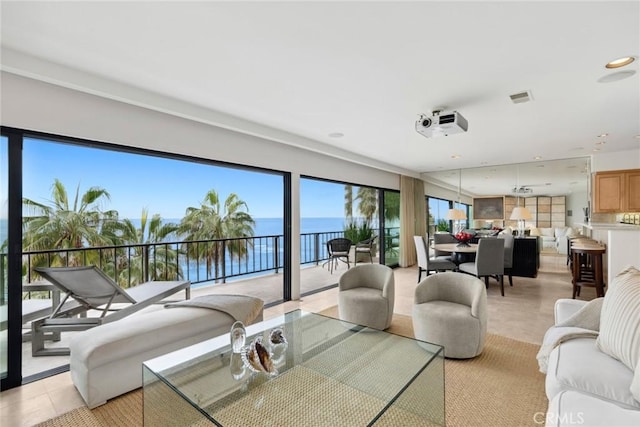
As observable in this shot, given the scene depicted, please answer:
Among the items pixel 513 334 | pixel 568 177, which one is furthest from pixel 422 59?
pixel 568 177

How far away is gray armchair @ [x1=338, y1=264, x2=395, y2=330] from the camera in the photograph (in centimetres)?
317

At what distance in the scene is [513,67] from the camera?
2297 millimetres

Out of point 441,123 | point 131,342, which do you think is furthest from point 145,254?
point 441,123

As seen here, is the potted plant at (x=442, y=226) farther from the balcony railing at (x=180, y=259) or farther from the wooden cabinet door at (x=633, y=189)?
the wooden cabinet door at (x=633, y=189)

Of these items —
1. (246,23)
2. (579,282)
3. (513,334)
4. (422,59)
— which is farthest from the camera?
(579,282)

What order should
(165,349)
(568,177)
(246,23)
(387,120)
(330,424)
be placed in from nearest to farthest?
1. (330,424)
2. (246,23)
3. (165,349)
4. (387,120)
5. (568,177)

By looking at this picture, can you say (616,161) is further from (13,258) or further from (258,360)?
(13,258)

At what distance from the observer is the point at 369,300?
316cm

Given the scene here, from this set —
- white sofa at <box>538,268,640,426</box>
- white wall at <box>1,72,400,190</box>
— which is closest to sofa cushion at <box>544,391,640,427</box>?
white sofa at <box>538,268,640,426</box>

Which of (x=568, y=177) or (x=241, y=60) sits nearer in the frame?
(x=241, y=60)

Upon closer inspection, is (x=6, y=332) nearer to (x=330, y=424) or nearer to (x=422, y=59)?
(x=330, y=424)

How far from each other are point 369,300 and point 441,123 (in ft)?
6.40

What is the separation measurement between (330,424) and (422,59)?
7.77 feet

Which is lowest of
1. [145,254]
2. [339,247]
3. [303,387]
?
[303,387]
